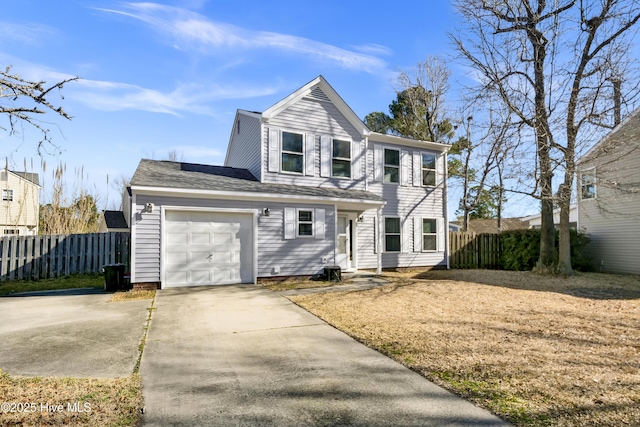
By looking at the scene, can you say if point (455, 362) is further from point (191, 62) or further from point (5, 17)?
point (191, 62)

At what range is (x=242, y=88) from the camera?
44.8 feet

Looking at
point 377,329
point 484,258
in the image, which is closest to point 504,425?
point 377,329

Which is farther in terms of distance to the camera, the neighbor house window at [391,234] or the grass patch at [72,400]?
the neighbor house window at [391,234]

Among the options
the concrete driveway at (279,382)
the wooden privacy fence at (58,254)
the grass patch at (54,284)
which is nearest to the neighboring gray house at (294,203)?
the grass patch at (54,284)

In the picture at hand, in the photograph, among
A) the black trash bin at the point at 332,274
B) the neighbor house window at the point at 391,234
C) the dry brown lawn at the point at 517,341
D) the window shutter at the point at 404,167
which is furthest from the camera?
the window shutter at the point at 404,167

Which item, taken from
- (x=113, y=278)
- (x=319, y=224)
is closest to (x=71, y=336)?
(x=113, y=278)

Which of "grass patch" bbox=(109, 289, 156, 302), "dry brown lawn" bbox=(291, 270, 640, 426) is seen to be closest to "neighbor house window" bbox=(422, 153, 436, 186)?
"dry brown lawn" bbox=(291, 270, 640, 426)

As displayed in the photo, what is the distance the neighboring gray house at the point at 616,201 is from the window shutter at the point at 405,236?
6.38m

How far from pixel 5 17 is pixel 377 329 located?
21.0ft

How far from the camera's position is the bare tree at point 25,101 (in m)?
3.22

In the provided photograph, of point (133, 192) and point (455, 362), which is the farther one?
point (133, 192)

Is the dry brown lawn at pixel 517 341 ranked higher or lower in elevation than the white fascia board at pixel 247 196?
lower

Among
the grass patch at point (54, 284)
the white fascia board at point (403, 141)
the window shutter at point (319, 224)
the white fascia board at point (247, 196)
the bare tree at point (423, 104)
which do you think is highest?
the bare tree at point (423, 104)

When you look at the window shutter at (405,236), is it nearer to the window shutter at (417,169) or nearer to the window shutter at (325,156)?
the window shutter at (417,169)
